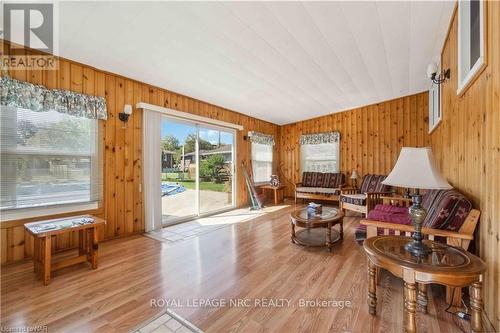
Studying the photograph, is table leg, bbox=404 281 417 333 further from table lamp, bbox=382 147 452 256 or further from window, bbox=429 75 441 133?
window, bbox=429 75 441 133

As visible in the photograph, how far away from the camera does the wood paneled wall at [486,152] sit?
1332 mm

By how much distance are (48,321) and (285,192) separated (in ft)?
19.4

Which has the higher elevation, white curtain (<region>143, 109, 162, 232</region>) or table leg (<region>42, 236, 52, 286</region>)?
white curtain (<region>143, 109, 162, 232</region>)

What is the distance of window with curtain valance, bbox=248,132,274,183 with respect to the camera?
5.98 meters

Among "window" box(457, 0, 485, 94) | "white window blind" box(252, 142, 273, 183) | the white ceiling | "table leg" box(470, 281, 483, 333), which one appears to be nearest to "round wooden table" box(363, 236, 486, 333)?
"table leg" box(470, 281, 483, 333)

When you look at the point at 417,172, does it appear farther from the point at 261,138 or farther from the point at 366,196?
the point at 261,138

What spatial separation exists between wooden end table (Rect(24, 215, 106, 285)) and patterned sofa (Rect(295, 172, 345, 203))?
15.0 feet

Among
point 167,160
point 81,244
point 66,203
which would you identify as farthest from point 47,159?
point 167,160

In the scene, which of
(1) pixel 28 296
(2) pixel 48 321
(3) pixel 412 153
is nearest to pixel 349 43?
(3) pixel 412 153

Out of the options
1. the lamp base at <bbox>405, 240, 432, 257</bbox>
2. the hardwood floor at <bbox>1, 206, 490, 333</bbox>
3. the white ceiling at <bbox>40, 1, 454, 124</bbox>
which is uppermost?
the white ceiling at <bbox>40, 1, 454, 124</bbox>

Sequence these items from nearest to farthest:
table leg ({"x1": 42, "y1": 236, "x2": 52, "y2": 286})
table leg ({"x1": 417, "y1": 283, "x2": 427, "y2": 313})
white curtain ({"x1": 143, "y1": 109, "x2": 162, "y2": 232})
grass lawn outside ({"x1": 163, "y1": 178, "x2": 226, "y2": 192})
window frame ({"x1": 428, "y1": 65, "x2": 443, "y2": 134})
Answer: table leg ({"x1": 417, "y1": 283, "x2": 427, "y2": 313}) → table leg ({"x1": 42, "y1": 236, "x2": 52, "y2": 286}) → window frame ({"x1": 428, "y1": 65, "x2": 443, "y2": 134}) → white curtain ({"x1": 143, "y1": 109, "x2": 162, "y2": 232}) → grass lawn outside ({"x1": 163, "y1": 178, "x2": 226, "y2": 192})

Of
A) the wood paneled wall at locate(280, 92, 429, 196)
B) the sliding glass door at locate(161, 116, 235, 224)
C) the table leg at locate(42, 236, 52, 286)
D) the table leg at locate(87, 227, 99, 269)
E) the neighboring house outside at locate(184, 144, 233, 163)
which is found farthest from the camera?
the wood paneled wall at locate(280, 92, 429, 196)

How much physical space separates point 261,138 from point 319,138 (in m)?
1.60

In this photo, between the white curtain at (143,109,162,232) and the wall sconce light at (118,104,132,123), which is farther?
the white curtain at (143,109,162,232)
